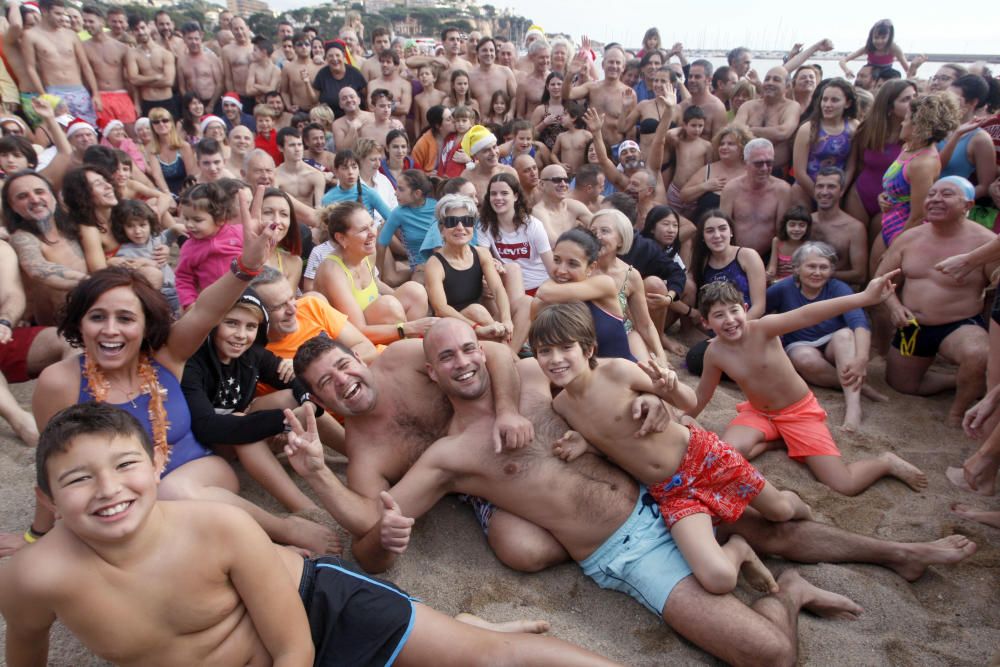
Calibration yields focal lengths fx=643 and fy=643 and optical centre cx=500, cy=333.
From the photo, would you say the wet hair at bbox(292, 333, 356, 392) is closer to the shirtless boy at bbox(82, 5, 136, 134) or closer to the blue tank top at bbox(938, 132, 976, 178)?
the blue tank top at bbox(938, 132, 976, 178)

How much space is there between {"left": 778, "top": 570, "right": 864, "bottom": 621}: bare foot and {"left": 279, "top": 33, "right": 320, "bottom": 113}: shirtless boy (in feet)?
27.8

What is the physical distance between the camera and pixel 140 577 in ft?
5.78

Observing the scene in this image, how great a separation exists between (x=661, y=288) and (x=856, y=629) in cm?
307

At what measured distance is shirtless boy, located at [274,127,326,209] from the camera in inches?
253

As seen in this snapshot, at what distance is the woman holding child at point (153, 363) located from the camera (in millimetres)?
2498

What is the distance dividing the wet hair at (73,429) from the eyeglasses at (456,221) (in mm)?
3263

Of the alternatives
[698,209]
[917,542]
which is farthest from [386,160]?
[917,542]

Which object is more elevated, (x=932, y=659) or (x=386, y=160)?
(x=386, y=160)

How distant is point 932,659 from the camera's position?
239 cm

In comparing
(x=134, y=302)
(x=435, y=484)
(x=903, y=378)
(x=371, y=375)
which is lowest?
(x=903, y=378)

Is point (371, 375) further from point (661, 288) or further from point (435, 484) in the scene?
point (661, 288)

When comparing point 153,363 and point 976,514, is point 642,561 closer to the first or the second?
point 976,514

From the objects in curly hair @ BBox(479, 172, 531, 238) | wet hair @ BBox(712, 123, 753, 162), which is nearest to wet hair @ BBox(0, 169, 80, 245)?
curly hair @ BBox(479, 172, 531, 238)

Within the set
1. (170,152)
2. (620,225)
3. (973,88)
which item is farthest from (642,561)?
(170,152)
